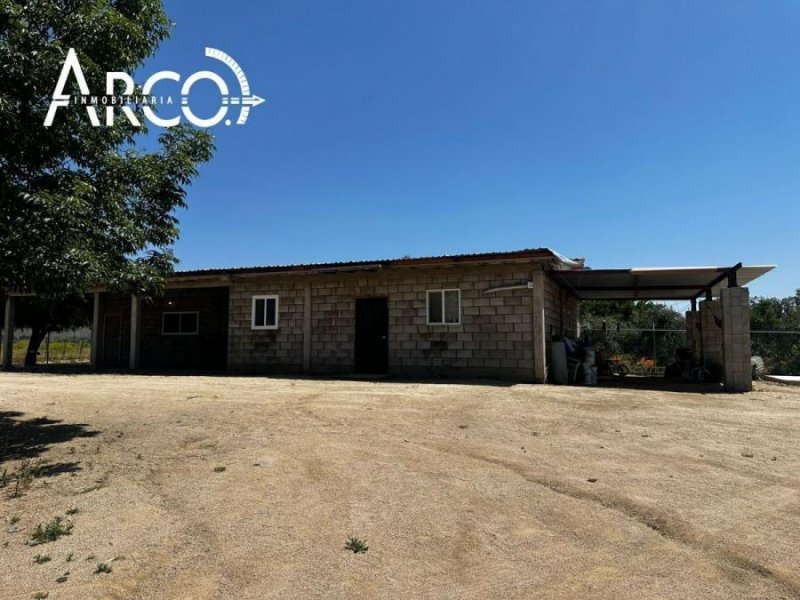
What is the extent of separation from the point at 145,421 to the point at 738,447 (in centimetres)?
773

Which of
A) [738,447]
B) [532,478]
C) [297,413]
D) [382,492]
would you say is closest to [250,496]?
[382,492]

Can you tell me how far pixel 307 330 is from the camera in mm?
15992

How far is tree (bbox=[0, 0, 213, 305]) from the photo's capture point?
551 cm

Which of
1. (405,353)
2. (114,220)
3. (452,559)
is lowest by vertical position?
(452,559)

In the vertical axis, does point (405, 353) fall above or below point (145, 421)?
above

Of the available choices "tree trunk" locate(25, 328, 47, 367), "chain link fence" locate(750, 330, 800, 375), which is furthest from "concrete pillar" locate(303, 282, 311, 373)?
"chain link fence" locate(750, 330, 800, 375)

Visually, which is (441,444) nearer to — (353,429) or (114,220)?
(353,429)

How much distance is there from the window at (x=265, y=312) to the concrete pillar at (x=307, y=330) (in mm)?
1020

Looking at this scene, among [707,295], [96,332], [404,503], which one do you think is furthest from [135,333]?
[707,295]

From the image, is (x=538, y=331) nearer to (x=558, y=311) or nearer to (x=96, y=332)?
(x=558, y=311)

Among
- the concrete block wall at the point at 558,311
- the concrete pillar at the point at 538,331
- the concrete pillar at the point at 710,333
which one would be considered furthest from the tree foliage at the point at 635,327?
the concrete pillar at the point at 538,331

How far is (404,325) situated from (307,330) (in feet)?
9.93

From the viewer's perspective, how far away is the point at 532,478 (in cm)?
520

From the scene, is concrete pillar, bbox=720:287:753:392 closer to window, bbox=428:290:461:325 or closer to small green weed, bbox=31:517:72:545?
window, bbox=428:290:461:325
